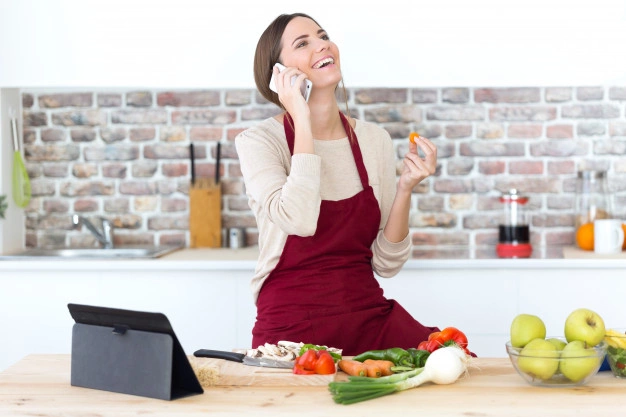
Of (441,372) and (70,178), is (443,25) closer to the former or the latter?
(70,178)

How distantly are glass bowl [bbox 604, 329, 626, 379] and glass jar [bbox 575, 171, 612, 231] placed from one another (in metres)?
2.14

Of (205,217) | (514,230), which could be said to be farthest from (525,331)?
(205,217)

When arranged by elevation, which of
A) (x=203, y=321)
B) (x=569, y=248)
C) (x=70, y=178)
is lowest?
(x=203, y=321)

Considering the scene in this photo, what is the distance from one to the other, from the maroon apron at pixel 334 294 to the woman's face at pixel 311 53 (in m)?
0.19

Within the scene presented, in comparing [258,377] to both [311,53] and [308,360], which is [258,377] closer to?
[308,360]

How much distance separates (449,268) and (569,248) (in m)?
0.79

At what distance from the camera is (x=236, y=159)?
14.0 ft

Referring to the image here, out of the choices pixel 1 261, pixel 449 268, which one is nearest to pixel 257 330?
pixel 449 268

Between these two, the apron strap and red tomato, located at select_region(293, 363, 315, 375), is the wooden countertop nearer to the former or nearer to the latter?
red tomato, located at select_region(293, 363, 315, 375)

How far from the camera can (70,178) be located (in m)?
4.32

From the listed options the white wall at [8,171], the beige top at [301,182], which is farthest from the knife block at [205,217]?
the beige top at [301,182]

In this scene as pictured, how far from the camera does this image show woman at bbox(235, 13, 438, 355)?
2.52m

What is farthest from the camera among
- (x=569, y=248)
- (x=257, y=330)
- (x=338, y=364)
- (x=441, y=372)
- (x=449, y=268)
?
(x=569, y=248)

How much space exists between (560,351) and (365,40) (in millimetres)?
2221
